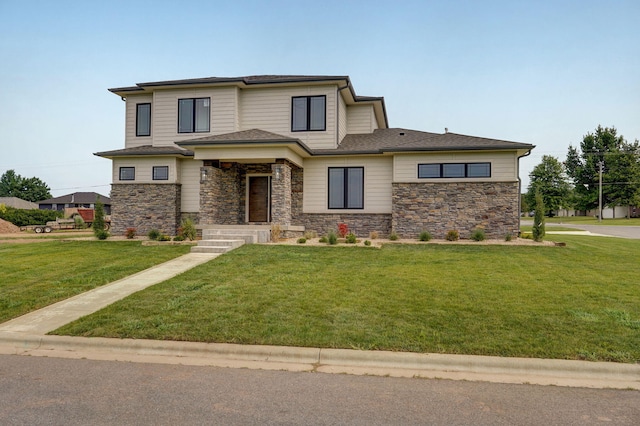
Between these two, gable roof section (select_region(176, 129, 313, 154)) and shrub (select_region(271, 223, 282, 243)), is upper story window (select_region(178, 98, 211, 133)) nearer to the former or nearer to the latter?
gable roof section (select_region(176, 129, 313, 154))

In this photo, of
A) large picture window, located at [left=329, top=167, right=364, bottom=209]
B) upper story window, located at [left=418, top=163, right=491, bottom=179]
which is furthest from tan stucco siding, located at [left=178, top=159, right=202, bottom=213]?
upper story window, located at [left=418, top=163, right=491, bottom=179]

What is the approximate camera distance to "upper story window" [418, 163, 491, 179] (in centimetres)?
1630

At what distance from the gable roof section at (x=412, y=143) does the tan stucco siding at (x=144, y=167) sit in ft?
23.3

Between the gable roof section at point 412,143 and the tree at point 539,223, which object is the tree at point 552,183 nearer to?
the gable roof section at point 412,143

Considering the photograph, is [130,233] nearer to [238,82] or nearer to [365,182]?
[238,82]

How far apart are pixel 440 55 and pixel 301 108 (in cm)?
932

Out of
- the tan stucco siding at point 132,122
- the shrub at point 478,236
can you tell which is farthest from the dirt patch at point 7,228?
the shrub at point 478,236

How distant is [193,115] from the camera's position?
Result: 1861 cm

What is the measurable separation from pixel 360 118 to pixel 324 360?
17381 millimetres

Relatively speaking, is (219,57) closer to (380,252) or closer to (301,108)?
(301,108)

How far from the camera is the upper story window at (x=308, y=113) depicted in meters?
17.9

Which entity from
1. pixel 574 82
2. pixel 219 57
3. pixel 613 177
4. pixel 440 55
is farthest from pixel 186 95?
pixel 613 177

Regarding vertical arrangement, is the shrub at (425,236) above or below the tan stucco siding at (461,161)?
below

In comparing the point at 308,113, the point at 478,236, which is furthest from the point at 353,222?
the point at 308,113
